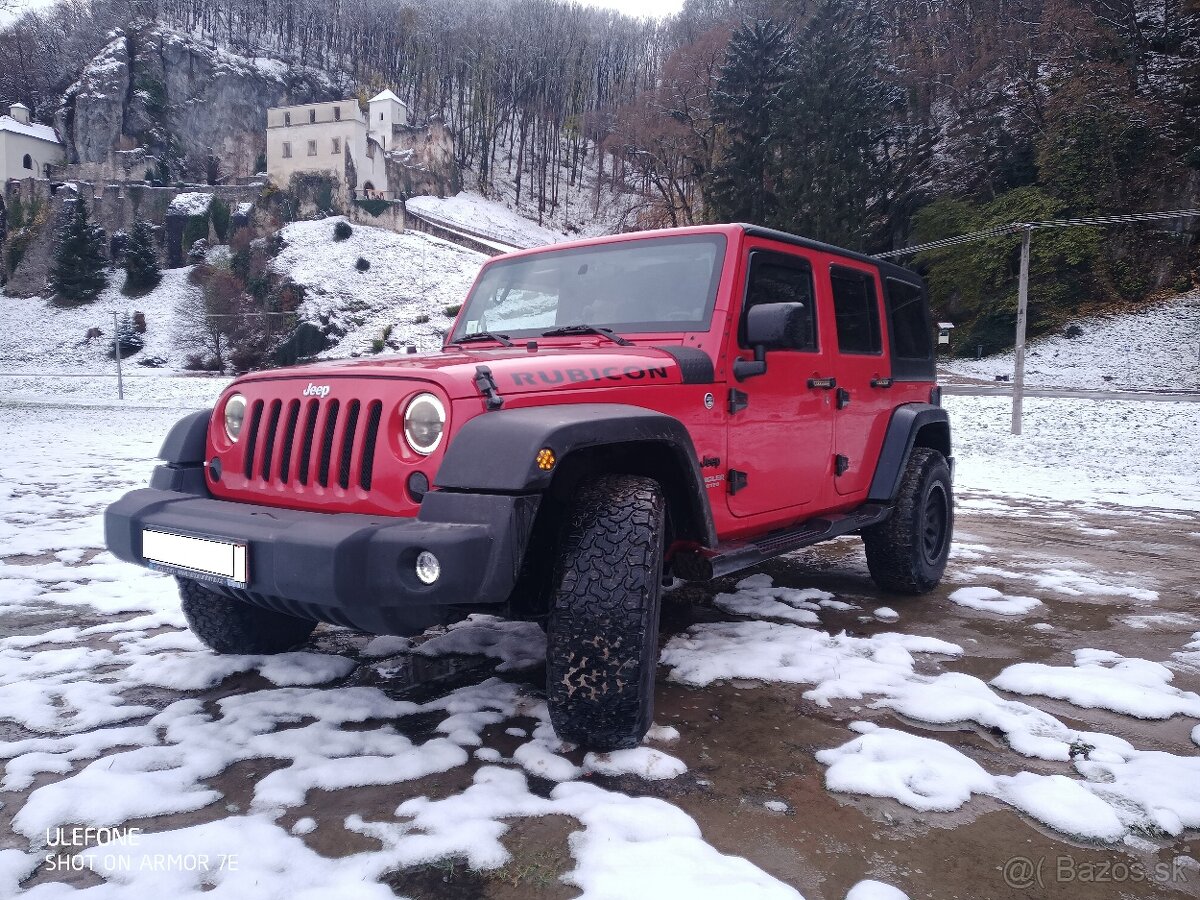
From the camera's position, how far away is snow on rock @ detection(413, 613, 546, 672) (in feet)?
11.7

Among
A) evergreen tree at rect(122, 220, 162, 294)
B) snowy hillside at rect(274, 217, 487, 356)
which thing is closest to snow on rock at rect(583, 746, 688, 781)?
snowy hillside at rect(274, 217, 487, 356)

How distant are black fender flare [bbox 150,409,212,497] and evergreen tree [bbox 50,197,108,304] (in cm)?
5353

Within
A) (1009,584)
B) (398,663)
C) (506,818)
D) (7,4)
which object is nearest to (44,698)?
(398,663)

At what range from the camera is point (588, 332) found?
3.40 meters

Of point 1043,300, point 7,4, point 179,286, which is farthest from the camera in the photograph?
point 179,286

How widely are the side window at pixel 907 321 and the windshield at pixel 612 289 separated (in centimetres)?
180

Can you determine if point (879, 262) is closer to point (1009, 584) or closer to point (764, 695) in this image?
point (1009, 584)

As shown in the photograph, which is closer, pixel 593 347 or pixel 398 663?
pixel 593 347

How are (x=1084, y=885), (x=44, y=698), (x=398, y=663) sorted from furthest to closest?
1. (x=398, y=663)
2. (x=44, y=698)
3. (x=1084, y=885)

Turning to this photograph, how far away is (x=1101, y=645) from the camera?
3.80 meters

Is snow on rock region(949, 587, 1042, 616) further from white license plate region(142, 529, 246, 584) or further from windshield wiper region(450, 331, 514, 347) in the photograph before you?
white license plate region(142, 529, 246, 584)

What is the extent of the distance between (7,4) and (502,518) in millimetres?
13890

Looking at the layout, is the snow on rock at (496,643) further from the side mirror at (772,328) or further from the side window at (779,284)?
the side window at (779,284)

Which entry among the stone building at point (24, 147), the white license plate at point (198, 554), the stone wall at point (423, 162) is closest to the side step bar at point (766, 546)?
the white license plate at point (198, 554)
